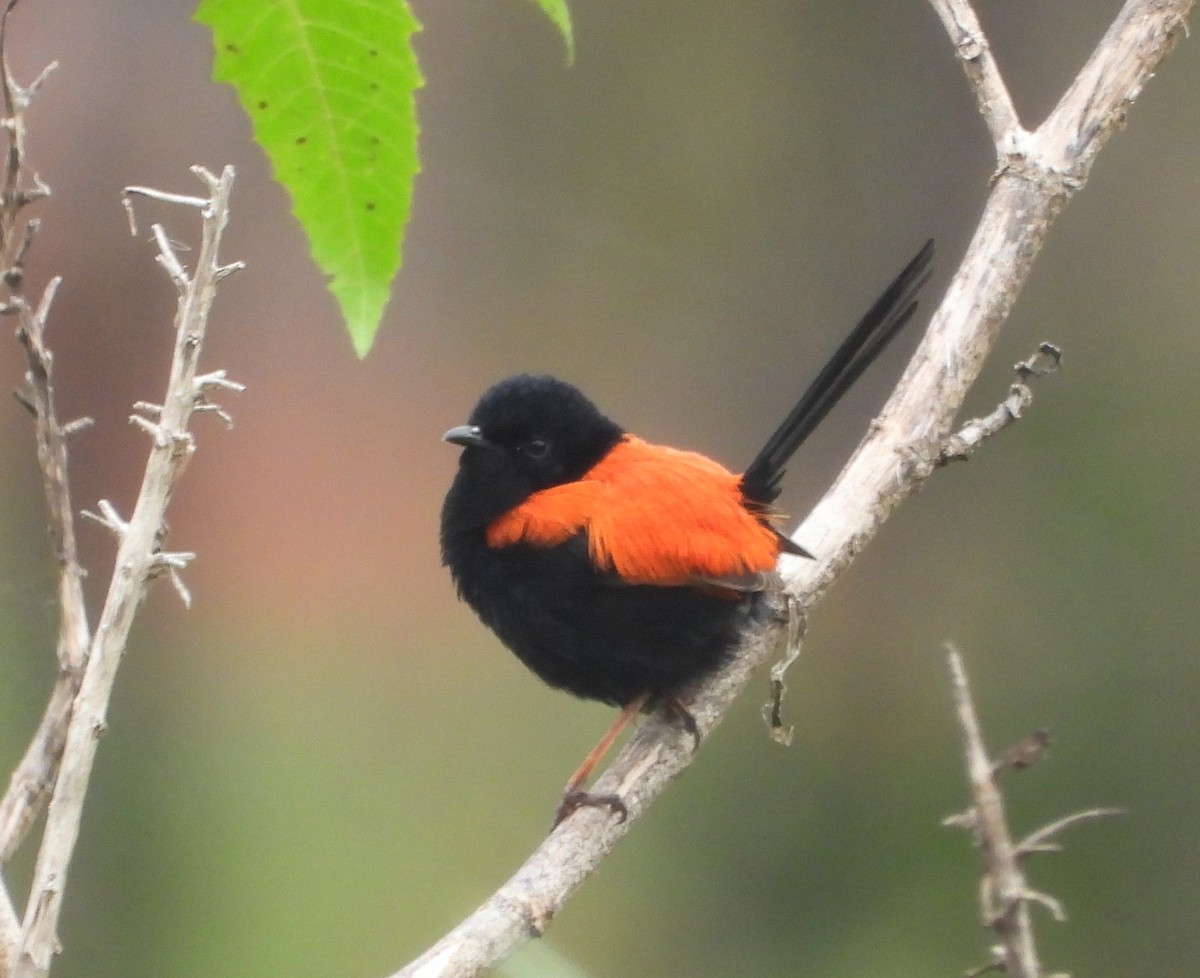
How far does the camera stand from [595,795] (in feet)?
3.76

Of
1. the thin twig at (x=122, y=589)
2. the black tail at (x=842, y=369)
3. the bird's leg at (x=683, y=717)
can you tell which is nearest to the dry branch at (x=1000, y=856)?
the thin twig at (x=122, y=589)

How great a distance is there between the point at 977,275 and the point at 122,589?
40.9 inches

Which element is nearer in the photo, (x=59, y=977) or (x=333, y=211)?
(x=333, y=211)

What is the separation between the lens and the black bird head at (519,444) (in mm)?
1443

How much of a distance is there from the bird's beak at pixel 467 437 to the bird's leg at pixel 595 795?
0.34 m

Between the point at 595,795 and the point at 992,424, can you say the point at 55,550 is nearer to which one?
the point at 595,795

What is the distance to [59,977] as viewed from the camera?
2389mm

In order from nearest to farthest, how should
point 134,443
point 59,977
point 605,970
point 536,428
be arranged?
point 536,428 < point 134,443 < point 59,977 < point 605,970

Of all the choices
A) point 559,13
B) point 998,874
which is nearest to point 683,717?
point 998,874

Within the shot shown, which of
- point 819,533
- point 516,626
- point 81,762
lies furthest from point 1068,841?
point 81,762

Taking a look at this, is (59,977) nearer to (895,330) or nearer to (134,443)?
(134,443)

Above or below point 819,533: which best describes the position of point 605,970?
below

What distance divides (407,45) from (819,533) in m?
1.13

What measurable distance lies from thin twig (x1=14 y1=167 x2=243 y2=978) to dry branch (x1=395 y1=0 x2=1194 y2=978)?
78 centimetres
